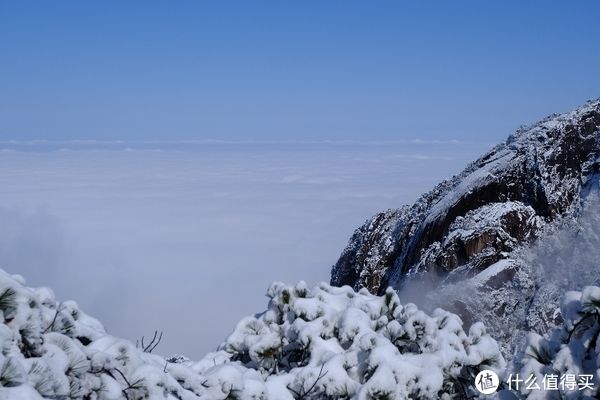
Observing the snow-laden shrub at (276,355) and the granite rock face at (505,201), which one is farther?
the granite rock face at (505,201)

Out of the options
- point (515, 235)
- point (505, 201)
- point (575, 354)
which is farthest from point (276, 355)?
point (505, 201)

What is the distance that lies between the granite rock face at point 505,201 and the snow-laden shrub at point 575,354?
23.1 feet

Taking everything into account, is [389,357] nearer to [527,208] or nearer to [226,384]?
[226,384]

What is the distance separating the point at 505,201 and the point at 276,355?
6978 millimetres

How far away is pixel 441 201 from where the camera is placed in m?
14.2

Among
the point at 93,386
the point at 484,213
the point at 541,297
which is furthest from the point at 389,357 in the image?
the point at 484,213

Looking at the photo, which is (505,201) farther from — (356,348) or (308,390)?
(308,390)

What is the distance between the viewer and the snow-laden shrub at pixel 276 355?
13.6ft

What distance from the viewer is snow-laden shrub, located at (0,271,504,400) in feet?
13.6

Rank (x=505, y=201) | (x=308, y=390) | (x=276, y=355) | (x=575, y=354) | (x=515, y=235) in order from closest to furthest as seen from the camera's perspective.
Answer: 1. (x=575, y=354)
2. (x=308, y=390)
3. (x=276, y=355)
4. (x=515, y=235)
5. (x=505, y=201)

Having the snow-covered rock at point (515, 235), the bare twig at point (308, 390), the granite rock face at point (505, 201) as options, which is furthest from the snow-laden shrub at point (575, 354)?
the granite rock face at point (505, 201)

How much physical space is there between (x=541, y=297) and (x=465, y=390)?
490 centimetres

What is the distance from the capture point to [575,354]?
4836mm

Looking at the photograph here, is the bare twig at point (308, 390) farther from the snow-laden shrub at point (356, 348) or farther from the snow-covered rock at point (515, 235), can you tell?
the snow-covered rock at point (515, 235)
